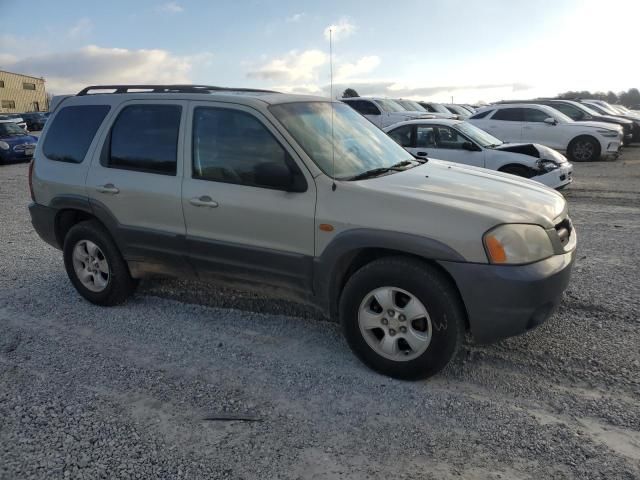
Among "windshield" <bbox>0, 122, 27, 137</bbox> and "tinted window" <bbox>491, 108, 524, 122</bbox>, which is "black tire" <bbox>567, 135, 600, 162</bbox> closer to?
"tinted window" <bbox>491, 108, 524, 122</bbox>

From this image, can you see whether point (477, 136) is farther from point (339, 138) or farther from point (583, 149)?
point (583, 149)

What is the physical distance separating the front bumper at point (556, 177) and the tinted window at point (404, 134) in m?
2.43

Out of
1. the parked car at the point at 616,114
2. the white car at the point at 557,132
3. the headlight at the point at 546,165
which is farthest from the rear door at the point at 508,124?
the parked car at the point at 616,114

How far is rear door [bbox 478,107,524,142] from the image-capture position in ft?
48.5

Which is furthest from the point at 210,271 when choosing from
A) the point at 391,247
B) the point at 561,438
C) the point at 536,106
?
the point at 536,106

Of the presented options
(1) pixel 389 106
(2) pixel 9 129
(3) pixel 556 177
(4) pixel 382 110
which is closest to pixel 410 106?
(1) pixel 389 106

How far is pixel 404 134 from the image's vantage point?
33.6 feet

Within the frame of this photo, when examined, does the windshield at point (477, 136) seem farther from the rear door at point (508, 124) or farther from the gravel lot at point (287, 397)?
the rear door at point (508, 124)

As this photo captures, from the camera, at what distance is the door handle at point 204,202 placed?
12.8ft

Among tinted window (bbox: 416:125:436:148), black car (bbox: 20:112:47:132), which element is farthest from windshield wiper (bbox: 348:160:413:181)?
black car (bbox: 20:112:47:132)

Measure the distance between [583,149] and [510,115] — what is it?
219cm

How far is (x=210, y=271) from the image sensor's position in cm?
412

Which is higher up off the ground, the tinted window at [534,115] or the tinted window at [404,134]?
the tinted window at [534,115]

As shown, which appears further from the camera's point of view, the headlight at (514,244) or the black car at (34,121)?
the black car at (34,121)
